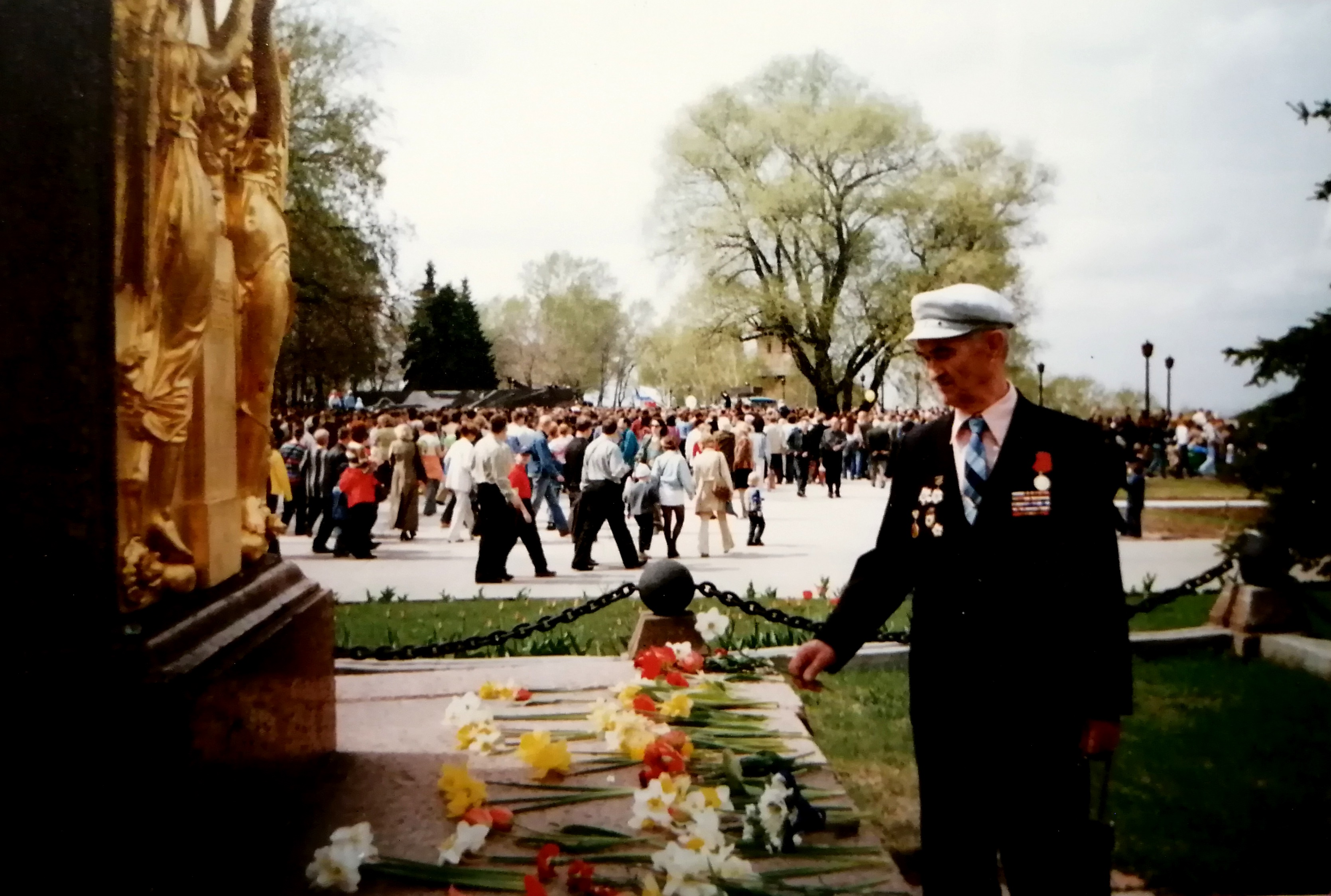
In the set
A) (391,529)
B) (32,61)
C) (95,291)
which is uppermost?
(32,61)

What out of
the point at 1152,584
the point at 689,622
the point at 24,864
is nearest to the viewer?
the point at 24,864

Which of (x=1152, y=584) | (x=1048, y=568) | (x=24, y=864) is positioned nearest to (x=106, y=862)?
(x=24, y=864)

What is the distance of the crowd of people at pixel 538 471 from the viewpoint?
11328 millimetres

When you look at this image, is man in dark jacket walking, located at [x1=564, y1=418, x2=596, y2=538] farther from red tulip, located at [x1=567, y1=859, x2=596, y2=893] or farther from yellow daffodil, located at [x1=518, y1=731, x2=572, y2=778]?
red tulip, located at [x1=567, y1=859, x2=596, y2=893]

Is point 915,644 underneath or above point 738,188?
underneath

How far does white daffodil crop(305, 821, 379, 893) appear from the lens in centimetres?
305

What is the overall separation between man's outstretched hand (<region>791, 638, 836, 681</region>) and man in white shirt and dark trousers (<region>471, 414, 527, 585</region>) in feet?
27.4

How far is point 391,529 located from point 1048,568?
1416 centimetres

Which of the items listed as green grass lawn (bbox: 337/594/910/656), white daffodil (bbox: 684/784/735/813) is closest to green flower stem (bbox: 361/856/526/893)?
white daffodil (bbox: 684/784/735/813)

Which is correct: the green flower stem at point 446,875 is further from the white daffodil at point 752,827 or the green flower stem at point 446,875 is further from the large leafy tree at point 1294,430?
the large leafy tree at point 1294,430

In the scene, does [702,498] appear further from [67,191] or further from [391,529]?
[67,191]

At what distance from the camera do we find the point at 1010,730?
2660mm

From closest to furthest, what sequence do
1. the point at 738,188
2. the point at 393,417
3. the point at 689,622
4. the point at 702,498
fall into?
the point at 689,622 < the point at 738,188 < the point at 702,498 < the point at 393,417

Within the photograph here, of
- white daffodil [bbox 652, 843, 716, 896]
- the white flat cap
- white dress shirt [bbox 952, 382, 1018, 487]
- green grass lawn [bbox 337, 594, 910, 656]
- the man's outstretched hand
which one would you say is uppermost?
the white flat cap
